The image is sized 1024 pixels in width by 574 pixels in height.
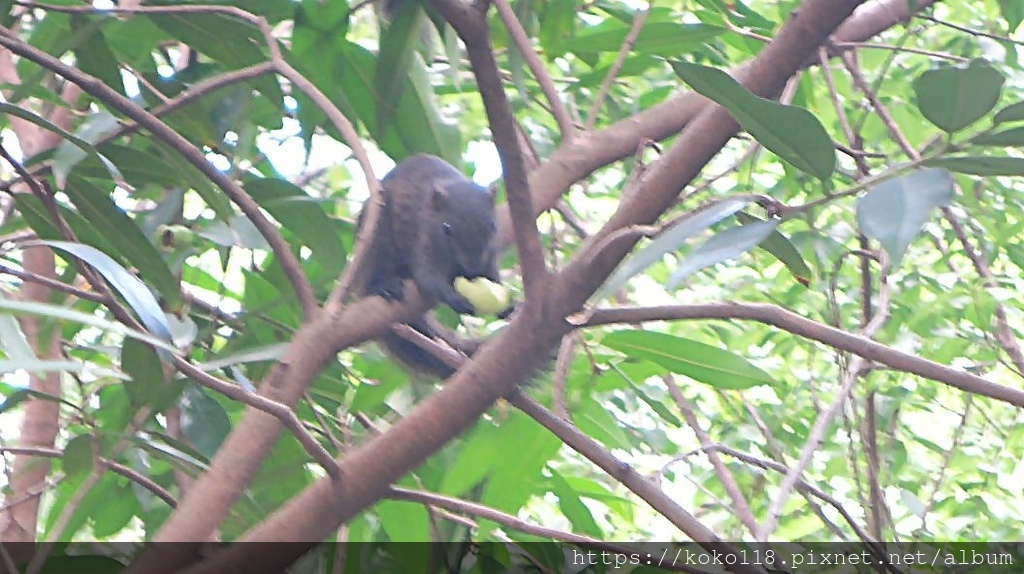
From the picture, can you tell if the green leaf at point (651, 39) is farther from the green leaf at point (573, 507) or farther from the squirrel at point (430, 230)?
the green leaf at point (573, 507)

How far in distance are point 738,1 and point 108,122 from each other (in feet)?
2.31

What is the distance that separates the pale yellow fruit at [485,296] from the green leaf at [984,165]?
2.20 ft

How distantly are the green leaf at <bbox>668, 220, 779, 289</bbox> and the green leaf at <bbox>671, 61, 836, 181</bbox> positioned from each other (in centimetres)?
6

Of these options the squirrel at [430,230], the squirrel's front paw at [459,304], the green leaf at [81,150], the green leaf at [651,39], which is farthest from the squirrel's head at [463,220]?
the green leaf at [81,150]

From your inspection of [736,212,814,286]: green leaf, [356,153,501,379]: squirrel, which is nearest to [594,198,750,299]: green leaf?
[736,212,814,286]: green leaf

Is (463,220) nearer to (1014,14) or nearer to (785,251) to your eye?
(1014,14)

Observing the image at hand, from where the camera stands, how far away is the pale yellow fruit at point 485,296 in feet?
3.76

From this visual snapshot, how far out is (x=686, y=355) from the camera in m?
0.94

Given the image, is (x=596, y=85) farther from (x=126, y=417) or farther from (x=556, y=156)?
(x=126, y=417)

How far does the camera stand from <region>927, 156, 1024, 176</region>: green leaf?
1.64 ft

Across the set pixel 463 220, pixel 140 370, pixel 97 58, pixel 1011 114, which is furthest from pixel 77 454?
pixel 463 220

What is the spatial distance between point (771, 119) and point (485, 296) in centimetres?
65

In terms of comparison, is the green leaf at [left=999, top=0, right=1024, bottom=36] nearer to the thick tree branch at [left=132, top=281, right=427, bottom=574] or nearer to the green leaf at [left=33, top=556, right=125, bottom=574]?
the thick tree branch at [left=132, top=281, right=427, bottom=574]

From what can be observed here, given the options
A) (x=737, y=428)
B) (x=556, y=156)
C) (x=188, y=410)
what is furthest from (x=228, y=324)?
(x=737, y=428)
